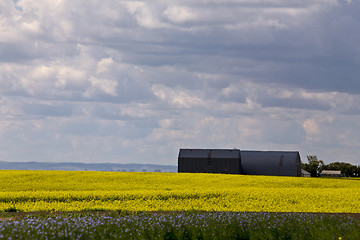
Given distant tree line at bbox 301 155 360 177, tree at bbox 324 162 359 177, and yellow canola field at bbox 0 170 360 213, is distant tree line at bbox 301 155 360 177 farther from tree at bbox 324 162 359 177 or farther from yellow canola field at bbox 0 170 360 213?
yellow canola field at bbox 0 170 360 213

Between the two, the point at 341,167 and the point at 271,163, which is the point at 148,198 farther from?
the point at 341,167

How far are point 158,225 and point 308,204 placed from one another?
17958 millimetres

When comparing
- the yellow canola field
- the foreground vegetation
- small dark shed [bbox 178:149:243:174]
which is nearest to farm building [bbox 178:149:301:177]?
small dark shed [bbox 178:149:243:174]

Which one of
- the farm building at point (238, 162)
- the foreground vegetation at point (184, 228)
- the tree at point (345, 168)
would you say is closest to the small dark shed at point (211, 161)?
the farm building at point (238, 162)

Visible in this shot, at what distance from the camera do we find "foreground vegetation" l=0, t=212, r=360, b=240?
53.9 ft

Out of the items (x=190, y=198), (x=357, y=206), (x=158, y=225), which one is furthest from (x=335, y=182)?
(x=158, y=225)

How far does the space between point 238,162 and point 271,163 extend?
6.61 meters

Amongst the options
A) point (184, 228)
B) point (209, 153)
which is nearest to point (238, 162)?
point (209, 153)

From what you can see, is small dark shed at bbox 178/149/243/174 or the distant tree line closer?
small dark shed at bbox 178/149/243/174

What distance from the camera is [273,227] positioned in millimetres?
18906

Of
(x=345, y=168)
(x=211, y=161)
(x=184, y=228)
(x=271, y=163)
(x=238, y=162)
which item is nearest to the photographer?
(x=184, y=228)

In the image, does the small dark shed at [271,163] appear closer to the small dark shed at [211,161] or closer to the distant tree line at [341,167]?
the small dark shed at [211,161]

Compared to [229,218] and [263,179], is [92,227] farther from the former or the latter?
[263,179]

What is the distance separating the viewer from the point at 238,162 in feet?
278
